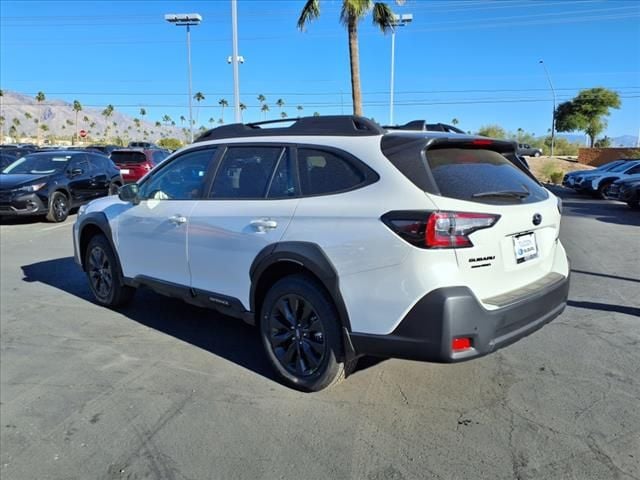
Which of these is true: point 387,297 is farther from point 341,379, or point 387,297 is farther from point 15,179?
point 15,179

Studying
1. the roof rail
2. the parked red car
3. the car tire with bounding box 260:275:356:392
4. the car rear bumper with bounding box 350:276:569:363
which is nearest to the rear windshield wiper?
the car rear bumper with bounding box 350:276:569:363

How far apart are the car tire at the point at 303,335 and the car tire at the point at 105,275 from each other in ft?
7.40

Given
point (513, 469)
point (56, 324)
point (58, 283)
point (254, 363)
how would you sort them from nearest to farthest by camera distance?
1. point (513, 469)
2. point (254, 363)
3. point (56, 324)
4. point (58, 283)

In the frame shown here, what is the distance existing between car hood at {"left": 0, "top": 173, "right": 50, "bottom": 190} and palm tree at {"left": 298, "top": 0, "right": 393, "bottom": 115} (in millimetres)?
9461

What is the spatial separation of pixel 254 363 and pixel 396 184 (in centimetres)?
194

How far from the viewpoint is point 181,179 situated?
14.8ft

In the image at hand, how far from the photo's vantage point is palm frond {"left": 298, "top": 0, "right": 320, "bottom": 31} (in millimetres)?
17672

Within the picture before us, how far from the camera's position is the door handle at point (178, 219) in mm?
4210

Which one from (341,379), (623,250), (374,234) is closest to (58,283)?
(341,379)

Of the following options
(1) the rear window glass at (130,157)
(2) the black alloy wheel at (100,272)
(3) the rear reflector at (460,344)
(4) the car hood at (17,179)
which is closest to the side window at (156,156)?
(1) the rear window glass at (130,157)

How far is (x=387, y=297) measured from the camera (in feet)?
9.50

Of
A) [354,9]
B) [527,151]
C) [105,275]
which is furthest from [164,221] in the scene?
[354,9]

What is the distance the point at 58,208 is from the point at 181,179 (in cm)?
869

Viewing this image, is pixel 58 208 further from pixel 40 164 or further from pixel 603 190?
pixel 603 190
